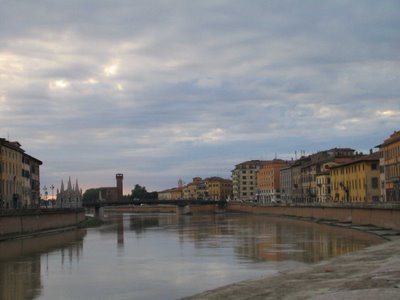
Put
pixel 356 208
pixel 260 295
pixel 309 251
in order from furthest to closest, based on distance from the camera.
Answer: pixel 356 208 → pixel 309 251 → pixel 260 295

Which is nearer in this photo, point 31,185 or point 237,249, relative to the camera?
A: point 237,249

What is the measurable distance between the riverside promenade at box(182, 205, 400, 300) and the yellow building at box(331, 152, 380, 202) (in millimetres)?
70985

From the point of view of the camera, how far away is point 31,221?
74125mm

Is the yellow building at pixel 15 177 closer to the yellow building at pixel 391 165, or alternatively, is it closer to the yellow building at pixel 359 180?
the yellow building at pixel 391 165

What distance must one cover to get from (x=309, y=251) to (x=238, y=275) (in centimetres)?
1652

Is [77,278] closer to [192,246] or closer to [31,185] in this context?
[192,246]

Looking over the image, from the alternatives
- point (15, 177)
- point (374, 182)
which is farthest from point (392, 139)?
point (15, 177)

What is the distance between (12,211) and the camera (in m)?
66.7

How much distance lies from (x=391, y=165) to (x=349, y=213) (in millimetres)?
13309

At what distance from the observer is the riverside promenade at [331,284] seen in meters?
21.4

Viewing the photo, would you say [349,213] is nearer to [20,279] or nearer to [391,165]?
[391,165]

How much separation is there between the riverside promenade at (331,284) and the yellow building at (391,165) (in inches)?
2223

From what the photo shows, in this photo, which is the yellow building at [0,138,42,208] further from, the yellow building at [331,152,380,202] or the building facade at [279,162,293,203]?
the building facade at [279,162,293,203]

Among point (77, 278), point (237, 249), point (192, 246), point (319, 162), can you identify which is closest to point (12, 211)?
point (192, 246)
